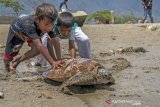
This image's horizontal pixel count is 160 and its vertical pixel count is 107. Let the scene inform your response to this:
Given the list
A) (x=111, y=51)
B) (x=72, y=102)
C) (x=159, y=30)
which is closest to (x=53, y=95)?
(x=72, y=102)

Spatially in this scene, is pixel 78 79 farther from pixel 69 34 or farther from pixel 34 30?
pixel 69 34

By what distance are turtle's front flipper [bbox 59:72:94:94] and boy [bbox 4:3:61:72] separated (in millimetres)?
356

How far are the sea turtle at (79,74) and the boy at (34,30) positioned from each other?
143mm

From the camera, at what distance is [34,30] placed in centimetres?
555

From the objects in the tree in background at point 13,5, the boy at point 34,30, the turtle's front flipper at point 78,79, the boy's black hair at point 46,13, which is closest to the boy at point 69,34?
the boy at point 34,30

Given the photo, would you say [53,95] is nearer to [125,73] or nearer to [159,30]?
[125,73]

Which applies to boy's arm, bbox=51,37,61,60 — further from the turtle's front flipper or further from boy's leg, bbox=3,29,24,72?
the turtle's front flipper

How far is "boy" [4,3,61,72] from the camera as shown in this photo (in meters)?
5.29

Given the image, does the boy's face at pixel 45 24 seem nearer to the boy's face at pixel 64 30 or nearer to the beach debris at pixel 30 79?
the boy's face at pixel 64 30

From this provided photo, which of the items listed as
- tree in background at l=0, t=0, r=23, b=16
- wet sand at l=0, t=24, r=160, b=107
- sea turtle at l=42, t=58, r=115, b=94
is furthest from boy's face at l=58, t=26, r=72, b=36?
tree in background at l=0, t=0, r=23, b=16

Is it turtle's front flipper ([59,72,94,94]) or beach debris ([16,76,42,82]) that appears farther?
beach debris ([16,76,42,82])

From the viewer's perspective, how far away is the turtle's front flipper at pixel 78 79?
5.21 meters

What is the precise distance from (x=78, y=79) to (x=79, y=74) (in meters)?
0.07

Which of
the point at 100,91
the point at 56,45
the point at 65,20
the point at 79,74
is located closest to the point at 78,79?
the point at 79,74
